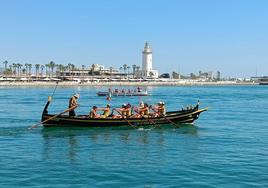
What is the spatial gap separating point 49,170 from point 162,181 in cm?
483

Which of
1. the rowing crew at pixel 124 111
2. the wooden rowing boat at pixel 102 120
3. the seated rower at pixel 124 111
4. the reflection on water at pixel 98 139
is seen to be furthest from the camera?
the seated rower at pixel 124 111

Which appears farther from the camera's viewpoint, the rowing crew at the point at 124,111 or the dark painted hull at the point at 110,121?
the rowing crew at the point at 124,111

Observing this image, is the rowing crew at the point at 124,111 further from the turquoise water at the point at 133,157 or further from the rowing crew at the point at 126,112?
the turquoise water at the point at 133,157

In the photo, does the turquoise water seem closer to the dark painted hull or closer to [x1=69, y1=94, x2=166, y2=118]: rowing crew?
the dark painted hull

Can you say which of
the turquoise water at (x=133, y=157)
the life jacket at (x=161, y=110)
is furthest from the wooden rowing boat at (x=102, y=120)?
the turquoise water at (x=133, y=157)

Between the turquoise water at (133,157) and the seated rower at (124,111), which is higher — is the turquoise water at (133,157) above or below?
below

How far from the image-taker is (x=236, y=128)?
110ft

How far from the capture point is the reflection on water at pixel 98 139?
75.7ft

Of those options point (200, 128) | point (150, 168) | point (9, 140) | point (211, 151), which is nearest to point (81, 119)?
point (9, 140)

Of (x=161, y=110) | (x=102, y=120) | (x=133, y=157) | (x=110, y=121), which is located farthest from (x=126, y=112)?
(x=133, y=157)

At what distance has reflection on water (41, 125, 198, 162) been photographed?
75.7 ft

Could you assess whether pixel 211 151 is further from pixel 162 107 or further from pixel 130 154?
pixel 162 107

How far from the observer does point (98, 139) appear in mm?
27016

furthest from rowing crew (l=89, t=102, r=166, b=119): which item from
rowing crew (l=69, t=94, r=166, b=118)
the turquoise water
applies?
the turquoise water
